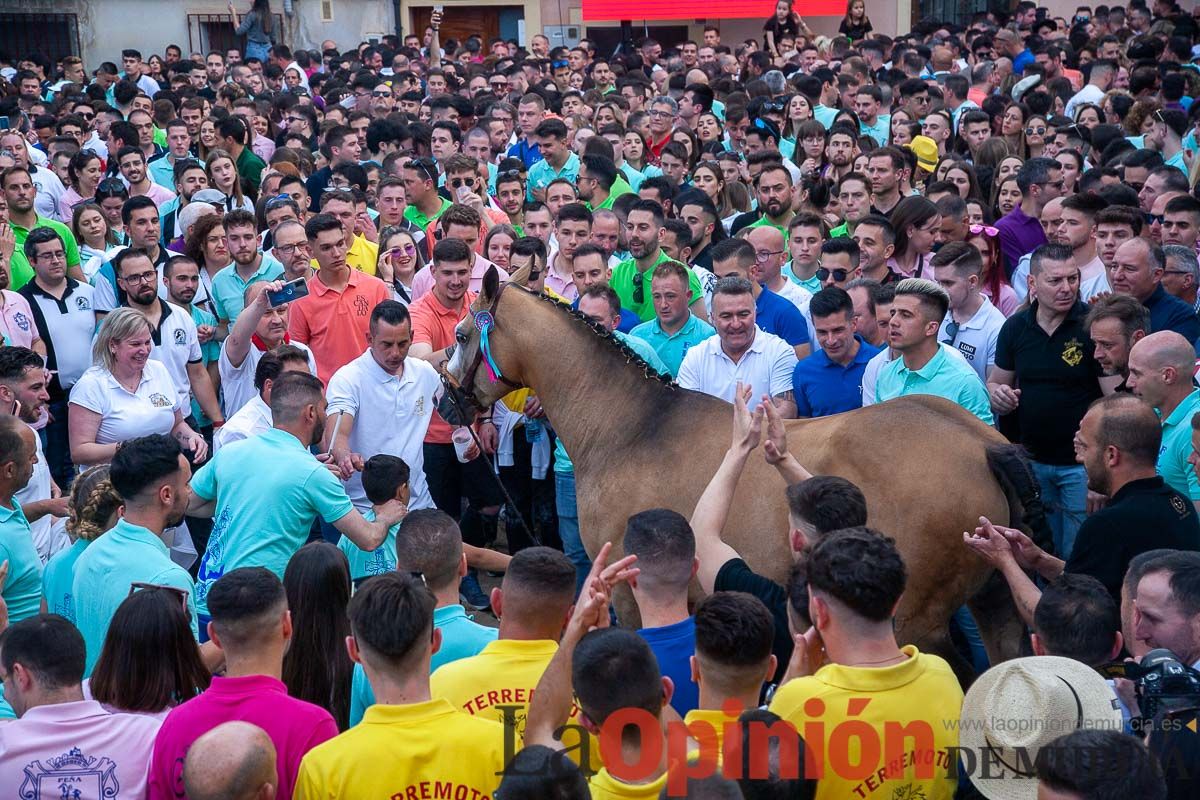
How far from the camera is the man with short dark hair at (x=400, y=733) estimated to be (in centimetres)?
372

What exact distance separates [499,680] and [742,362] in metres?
3.79

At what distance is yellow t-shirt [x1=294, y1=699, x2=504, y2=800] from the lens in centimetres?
371

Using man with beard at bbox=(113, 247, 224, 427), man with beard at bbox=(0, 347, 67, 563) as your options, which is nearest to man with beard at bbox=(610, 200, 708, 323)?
man with beard at bbox=(113, 247, 224, 427)

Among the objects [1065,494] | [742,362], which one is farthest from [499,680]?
[1065,494]

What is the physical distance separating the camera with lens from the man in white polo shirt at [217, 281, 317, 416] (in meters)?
5.56

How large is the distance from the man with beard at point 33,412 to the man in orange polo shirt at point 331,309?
6.26 ft

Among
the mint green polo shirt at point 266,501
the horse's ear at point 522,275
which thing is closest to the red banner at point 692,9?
the horse's ear at point 522,275

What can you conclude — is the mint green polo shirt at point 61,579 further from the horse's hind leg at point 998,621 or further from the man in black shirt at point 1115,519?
the horse's hind leg at point 998,621

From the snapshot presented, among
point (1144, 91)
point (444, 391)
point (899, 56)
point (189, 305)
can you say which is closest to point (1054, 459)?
point (444, 391)

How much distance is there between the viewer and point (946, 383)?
701 centimetres

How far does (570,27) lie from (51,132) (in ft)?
54.5

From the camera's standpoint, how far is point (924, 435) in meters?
6.11

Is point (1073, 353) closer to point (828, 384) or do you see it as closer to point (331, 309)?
point (828, 384)

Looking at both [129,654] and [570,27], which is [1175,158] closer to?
[129,654]
